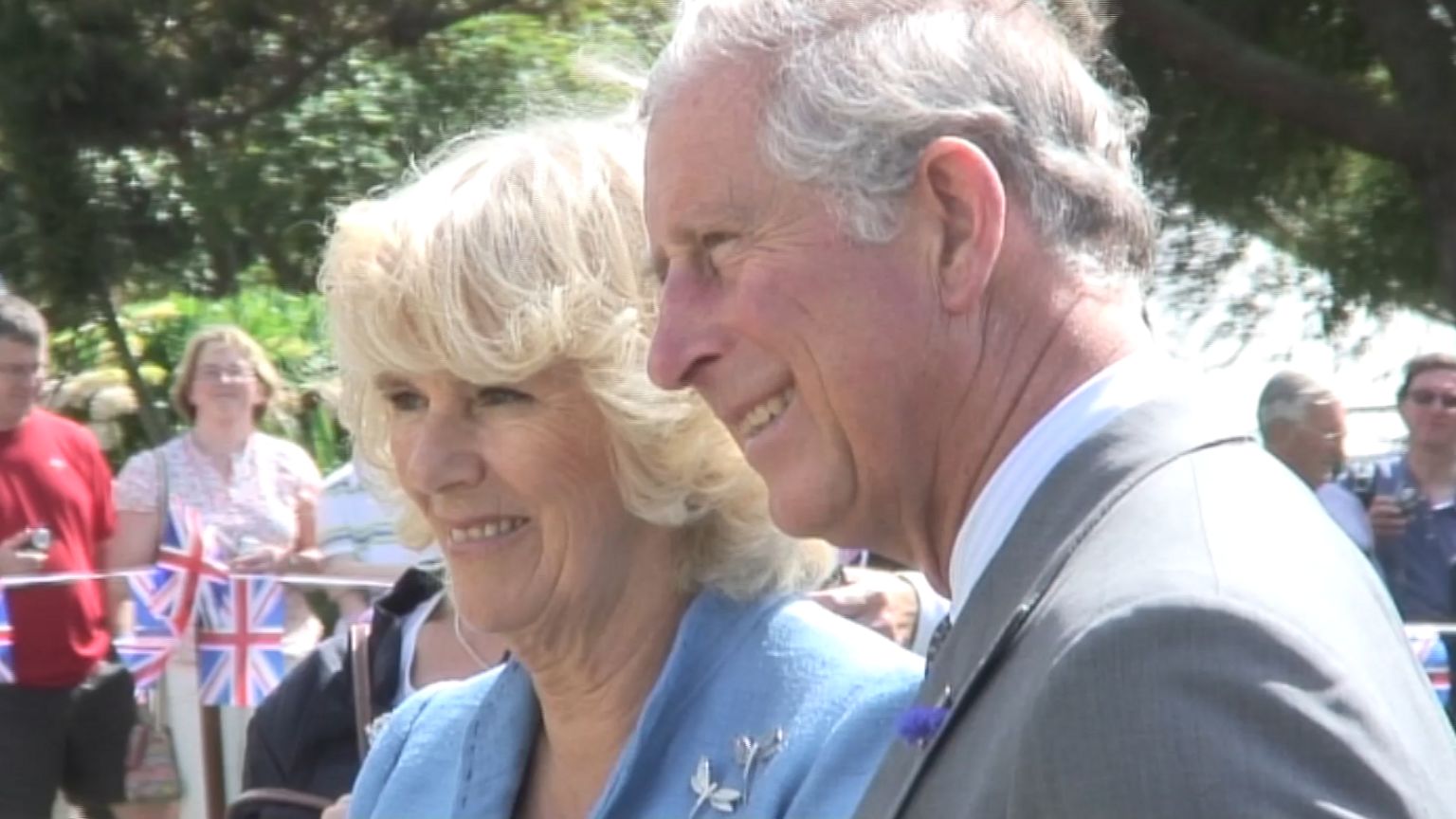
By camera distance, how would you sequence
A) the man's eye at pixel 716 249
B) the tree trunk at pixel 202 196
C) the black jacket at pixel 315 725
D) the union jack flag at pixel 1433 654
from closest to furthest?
1. the man's eye at pixel 716 249
2. the black jacket at pixel 315 725
3. the union jack flag at pixel 1433 654
4. the tree trunk at pixel 202 196

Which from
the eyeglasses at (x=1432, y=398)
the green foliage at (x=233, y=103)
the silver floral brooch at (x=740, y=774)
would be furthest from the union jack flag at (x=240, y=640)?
the silver floral brooch at (x=740, y=774)

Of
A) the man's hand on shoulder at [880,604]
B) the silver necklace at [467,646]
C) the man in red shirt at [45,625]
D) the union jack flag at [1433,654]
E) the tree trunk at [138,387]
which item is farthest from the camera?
the tree trunk at [138,387]

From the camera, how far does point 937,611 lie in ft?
13.5

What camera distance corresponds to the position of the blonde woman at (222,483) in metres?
6.67

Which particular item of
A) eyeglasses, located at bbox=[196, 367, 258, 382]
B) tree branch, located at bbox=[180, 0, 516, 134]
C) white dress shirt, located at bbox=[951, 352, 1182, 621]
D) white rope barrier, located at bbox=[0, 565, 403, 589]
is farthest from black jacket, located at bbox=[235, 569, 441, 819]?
tree branch, located at bbox=[180, 0, 516, 134]

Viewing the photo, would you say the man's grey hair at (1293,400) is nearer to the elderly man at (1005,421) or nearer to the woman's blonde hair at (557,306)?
the woman's blonde hair at (557,306)

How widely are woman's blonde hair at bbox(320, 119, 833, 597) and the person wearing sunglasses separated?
4.48 m

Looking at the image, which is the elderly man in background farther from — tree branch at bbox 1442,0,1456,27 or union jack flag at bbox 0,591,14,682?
union jack flag at bbox 0,591,14,682

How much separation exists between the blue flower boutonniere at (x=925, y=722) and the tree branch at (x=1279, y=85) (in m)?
5.46

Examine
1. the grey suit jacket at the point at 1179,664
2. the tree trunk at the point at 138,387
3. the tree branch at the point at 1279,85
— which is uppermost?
the grey suit jacket at the point at 1179,664

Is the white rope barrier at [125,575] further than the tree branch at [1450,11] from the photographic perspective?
No

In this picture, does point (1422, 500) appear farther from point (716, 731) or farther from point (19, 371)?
point (716, 731)

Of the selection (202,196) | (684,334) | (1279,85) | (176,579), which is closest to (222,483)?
(176,579)

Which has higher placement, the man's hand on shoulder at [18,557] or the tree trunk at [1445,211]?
the tree trunk at [1445,211]
